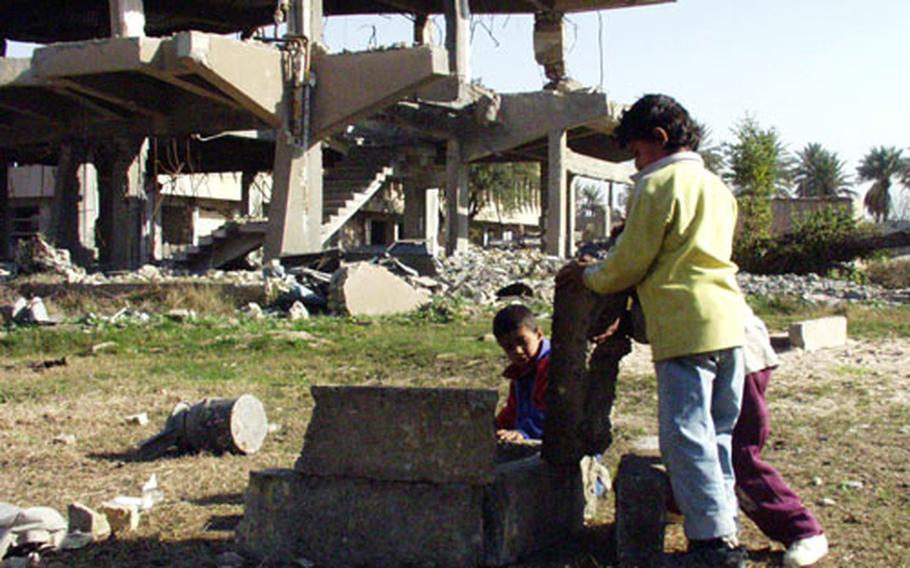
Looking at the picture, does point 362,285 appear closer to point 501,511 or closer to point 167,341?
point 167,341

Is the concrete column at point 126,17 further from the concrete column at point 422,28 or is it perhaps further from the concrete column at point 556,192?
the concrete column at point 556,192

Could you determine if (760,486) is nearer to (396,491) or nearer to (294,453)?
(396,491)

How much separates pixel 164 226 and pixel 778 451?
37610mm

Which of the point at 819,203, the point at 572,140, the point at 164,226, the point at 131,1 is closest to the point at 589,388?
the point at 131,1

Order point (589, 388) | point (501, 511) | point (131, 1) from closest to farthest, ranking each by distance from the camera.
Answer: point (501, 511)
point (589, 388)
point (131, 1)

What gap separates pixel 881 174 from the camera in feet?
273

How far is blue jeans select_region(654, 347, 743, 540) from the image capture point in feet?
12.3

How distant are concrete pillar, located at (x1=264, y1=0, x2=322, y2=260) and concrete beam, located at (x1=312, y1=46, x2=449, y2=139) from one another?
287 millimetres

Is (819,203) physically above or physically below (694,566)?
above

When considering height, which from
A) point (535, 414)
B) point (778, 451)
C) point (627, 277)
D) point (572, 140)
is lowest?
point (778, 451)

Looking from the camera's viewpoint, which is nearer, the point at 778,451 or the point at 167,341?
the point at 778,451

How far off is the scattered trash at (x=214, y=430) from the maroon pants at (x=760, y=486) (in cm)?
331

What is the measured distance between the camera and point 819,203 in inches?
1483

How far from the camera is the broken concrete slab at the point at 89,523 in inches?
180
